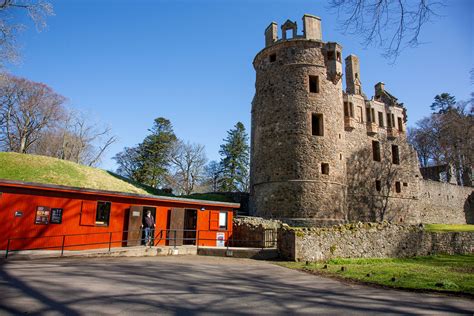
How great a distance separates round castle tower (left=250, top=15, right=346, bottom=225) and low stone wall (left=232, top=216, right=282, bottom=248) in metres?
4.06

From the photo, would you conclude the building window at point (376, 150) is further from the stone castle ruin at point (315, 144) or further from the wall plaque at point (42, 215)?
the wall plaque at point (42, 215)

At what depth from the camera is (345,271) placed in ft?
37.2

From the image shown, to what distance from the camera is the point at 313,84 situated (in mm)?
24797

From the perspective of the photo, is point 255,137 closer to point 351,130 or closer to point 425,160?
point 351,130

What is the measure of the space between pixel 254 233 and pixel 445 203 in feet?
101

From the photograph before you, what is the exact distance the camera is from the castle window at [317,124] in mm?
23578

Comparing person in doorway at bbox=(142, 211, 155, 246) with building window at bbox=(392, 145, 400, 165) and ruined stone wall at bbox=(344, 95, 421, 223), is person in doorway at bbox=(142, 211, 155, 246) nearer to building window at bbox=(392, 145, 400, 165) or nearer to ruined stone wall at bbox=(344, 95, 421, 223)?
ruined stone wall at bbox=(344, 95, 421, 223)

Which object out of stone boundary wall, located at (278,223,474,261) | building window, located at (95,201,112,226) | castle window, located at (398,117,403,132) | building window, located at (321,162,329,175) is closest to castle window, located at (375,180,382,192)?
castle window, located at (398,117,403,132)

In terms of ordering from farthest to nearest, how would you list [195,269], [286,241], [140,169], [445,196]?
[140,169] → [445,196] → [286,241] → [195,269]

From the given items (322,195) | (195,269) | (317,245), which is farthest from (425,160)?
(195,269)

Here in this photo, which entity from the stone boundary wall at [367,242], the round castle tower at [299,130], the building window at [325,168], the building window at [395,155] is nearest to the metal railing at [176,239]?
the stone boundary wall at [367,242]

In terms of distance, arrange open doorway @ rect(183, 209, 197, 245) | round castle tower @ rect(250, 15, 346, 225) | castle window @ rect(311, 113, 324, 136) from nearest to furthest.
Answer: open doorway @ rect(183, 209, 197, 245), round castle tower @ rect(250, 15, 346, 225), castle window @ rect(311, 113, 324, 136)

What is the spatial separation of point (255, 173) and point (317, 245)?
11.1 metres

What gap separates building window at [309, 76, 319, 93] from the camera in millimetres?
24203
